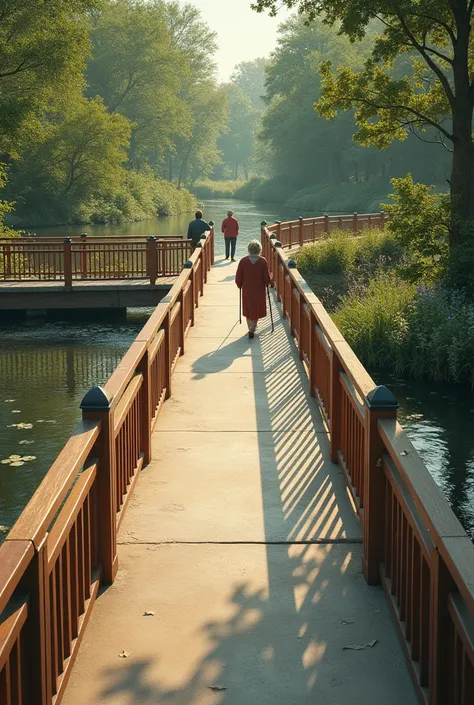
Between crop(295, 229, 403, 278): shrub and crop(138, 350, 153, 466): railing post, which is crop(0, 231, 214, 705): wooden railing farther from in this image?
A: crop(295, 229, 403, 278): shrub

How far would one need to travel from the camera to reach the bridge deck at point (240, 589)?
490 centimetres

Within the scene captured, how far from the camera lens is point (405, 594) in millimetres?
5301

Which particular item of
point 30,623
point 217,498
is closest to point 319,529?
point 217,498

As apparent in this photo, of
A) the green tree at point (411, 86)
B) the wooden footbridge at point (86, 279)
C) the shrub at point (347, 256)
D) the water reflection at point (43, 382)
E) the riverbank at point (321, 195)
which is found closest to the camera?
the water reflection at point (43, 382)

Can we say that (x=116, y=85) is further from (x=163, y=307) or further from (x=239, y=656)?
(x=239, y=656)

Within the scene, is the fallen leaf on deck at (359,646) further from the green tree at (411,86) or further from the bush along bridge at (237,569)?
the green tree at (411,86)

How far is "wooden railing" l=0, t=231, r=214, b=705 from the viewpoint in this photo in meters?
3.94

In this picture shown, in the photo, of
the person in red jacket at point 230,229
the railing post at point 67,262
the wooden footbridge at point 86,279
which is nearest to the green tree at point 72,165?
the person in red jacket at point 230,229

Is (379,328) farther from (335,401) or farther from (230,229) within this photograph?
(335,401)

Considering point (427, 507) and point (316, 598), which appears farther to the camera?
point (316, 598)

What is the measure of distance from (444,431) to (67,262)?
39.6 ft

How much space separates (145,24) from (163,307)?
3048 inches

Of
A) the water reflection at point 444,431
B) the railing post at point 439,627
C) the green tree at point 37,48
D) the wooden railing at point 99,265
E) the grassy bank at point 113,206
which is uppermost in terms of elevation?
the green tree at point 37,48

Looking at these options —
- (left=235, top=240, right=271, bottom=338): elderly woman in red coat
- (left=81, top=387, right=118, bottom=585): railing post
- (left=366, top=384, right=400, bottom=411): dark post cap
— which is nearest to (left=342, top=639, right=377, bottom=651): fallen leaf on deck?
(left=366, top=384, right=400, bottom=411): dark post cap
